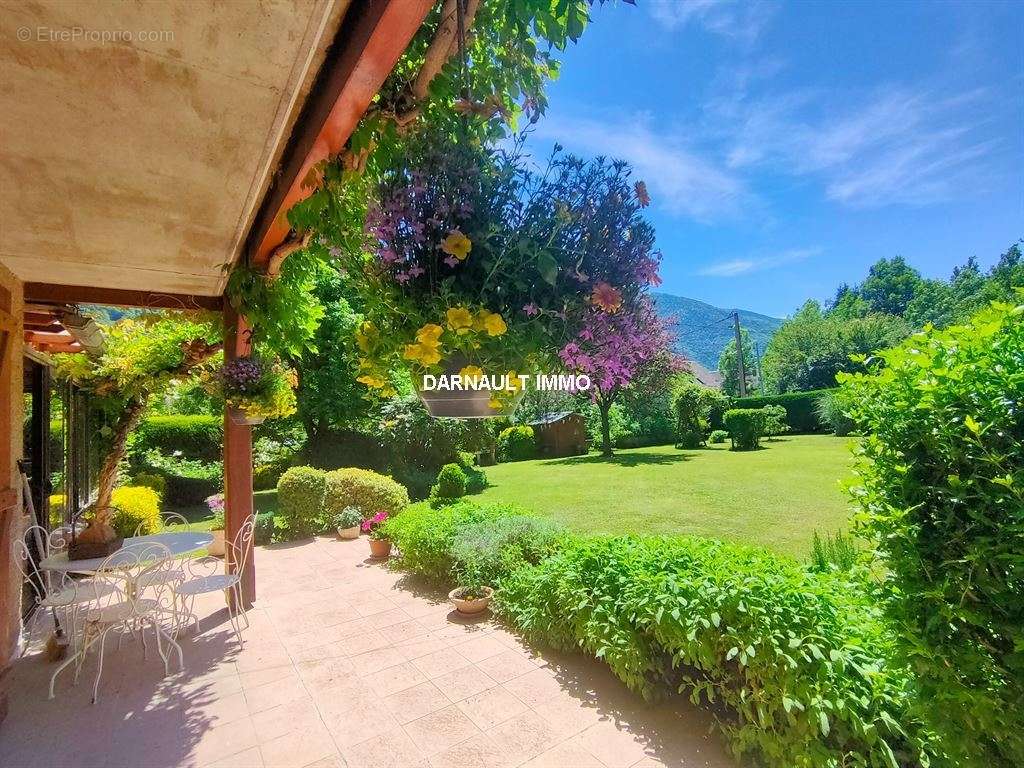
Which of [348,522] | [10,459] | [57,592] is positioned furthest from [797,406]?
[10,459]

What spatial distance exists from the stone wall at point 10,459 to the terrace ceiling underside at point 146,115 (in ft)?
1.65

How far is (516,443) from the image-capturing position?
1656 centimetres

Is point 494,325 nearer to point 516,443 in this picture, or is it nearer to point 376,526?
point 376,526

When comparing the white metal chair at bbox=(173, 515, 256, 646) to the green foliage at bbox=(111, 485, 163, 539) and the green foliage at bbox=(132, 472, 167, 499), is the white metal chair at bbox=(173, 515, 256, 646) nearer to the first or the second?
Answer: the green foliage at bbox=(111, 485, 163, 539)

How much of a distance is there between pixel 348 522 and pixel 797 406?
63.4ft

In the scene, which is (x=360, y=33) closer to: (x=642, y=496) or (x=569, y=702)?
(x=569, y=702)

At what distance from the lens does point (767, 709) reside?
1908 mm

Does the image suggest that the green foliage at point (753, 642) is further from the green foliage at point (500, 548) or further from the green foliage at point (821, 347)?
the green foliage at point (821, 347)

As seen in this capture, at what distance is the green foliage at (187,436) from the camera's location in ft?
34.5

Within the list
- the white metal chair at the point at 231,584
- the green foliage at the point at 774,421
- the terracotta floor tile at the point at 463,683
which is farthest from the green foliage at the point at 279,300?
the green foliage at the point at 774,421

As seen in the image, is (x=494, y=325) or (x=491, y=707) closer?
(x=494, y=325)

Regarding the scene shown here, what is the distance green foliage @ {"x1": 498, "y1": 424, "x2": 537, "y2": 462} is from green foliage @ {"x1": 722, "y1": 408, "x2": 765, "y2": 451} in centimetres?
700

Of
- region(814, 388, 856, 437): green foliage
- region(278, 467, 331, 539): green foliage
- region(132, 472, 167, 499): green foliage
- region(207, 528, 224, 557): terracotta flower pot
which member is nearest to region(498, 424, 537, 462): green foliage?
region(278, 467, 331, 539): green foliage

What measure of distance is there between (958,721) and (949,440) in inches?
33.0
